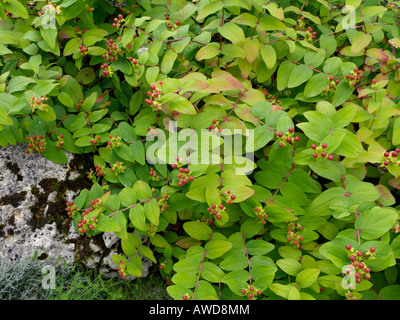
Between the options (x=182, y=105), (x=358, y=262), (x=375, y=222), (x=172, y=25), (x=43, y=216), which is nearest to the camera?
(x=358, y=262)

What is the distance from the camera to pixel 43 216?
7.50ft

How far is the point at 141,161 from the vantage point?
2242 mm

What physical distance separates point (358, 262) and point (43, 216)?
1783 mm

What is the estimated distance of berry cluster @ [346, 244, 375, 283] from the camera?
1.60 meters

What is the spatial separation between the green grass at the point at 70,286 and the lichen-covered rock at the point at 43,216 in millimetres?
64

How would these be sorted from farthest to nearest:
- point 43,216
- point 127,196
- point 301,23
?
point 301,23
point 43,216
point 127,196

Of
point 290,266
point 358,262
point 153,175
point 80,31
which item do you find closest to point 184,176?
point 153,175

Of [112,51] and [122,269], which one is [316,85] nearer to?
[112,51]

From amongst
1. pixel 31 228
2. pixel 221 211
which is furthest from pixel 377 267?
pixel 31 228

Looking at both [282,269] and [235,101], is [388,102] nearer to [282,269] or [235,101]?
[235,101]

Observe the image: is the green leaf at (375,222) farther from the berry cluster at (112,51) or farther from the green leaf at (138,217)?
the berry cluster at (112,51)

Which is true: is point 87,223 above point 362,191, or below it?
below

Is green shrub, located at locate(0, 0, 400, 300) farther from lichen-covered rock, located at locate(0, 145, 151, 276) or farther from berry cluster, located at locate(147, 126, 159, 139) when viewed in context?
lichen-covered rock, located at locate(0, 145, 151, 276)

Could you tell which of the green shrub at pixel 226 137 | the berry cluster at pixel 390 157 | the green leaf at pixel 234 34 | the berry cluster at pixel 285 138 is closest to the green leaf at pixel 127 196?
the green shrub at pixel 226 137
